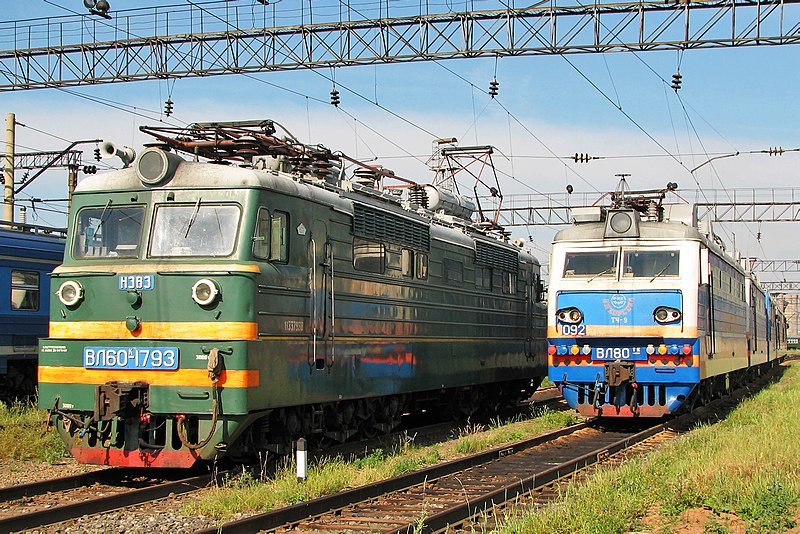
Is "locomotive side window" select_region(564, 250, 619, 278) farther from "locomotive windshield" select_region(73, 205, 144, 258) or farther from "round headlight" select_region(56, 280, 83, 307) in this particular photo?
"round headlight" select_region(56, 280, 83, 307)

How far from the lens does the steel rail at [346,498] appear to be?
8641mm

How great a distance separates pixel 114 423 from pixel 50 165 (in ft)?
55.8

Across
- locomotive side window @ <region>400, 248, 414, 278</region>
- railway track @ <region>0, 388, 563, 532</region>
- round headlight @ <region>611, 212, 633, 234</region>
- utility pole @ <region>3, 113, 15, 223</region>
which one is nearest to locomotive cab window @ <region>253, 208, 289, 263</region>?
railway track @ <region>0, 388, 563, 532</region>

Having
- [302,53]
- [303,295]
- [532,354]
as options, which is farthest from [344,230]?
[532,354]

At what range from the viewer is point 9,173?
2438 cm

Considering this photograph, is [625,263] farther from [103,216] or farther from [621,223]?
[103,216]

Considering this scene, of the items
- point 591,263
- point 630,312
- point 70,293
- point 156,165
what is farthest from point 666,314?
point 70,293

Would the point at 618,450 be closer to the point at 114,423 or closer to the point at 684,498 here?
the point at 684,498

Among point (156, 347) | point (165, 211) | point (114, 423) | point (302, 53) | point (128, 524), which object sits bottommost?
point (128, 524)

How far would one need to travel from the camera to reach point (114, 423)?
11.1 m

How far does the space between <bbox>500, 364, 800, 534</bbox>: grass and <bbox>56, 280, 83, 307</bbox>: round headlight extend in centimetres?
582

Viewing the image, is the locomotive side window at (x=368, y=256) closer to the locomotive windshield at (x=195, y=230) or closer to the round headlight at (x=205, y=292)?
the locomotive windshield at (x=195, y=230)

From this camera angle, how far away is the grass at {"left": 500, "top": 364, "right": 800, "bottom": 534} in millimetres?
8523

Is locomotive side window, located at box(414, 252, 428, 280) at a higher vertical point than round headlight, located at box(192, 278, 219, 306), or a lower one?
higher
